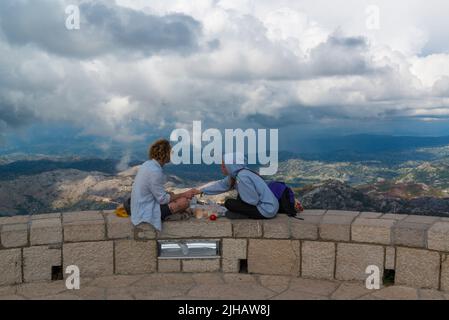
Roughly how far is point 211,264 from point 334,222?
1627 millimetres

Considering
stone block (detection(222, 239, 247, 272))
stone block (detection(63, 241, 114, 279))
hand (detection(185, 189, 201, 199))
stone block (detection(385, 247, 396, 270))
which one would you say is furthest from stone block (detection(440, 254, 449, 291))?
stone block (detection(63, 241, 114, 279))

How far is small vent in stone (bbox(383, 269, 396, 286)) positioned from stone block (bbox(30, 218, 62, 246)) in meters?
3.92

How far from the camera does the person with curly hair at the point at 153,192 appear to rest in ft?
18.2

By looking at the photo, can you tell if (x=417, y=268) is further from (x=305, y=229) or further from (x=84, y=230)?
(x=84, y=230)

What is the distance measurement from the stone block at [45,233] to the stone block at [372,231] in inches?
140

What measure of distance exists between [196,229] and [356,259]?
197 centimetres

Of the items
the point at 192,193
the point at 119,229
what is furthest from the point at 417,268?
the point at 119,229

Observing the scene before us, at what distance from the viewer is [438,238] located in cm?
503

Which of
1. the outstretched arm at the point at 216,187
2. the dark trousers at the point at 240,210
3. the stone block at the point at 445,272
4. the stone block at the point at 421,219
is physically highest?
the outstretched arm at the point at 216,187

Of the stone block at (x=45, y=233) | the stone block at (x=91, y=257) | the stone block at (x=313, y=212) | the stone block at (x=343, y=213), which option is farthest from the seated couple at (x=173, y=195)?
the stone block at (x=45, y=233)

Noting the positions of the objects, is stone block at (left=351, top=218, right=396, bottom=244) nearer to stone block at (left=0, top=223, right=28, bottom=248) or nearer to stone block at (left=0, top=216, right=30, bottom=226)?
stone block at (left=0, top=223, right=28, bottom=248)

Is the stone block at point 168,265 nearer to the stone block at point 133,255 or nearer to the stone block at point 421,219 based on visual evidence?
the stone block at point 133,255

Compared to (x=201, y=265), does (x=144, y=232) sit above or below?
above

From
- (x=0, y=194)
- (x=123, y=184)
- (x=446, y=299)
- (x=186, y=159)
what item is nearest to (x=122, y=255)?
(x=186, y=159)
